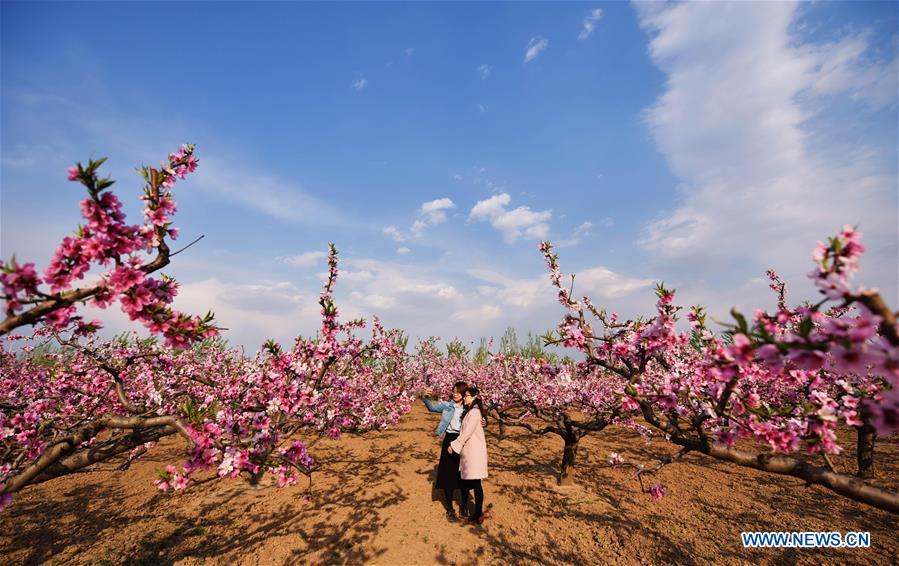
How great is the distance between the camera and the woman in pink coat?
632cm

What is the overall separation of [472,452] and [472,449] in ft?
0.16

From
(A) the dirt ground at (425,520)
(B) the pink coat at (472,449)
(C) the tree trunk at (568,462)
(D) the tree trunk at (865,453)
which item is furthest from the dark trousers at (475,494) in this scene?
(D) the tree trunk at (865,453)

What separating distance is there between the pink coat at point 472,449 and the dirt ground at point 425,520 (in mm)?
1041

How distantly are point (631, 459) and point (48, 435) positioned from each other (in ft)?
42.5

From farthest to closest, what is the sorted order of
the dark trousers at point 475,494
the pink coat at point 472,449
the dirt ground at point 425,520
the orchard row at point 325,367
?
1. the dark trousers at point 475,494
2. the pink coat at point 472,449
3. the dirt ground at point 425,520
4. the orchard row at point 325,367

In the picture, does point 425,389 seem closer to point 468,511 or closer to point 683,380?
point 468,511

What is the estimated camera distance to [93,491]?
27.8 feet

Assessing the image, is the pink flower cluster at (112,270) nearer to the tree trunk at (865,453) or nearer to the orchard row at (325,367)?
the orchard row at (325,367)

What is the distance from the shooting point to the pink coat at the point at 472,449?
6309 mm

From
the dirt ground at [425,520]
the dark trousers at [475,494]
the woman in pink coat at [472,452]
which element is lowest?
the dirt ground at [425,520]

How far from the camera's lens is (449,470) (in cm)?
712

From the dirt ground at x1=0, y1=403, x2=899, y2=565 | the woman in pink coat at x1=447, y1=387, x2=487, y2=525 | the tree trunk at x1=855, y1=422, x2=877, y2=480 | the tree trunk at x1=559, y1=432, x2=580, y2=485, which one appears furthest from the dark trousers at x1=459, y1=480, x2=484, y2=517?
the tree trunk at x1=855, y1=422, x2=877, y2=480

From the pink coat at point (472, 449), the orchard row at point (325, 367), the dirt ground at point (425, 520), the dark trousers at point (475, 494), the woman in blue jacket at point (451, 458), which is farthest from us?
the woman in blue jacket at point (451, 458)

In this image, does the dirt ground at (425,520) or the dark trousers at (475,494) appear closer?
the dirt ground at (425,520)
